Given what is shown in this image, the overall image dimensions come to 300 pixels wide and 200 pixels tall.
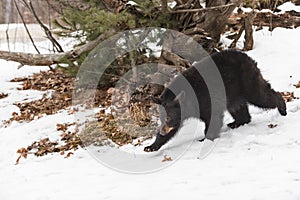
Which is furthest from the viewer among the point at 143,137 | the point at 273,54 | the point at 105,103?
the point at 273,54

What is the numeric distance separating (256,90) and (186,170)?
65.6 inches

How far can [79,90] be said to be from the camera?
7.34m

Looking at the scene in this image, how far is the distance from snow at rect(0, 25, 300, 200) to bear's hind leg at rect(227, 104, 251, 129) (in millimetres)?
110

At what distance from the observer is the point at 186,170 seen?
157 inches

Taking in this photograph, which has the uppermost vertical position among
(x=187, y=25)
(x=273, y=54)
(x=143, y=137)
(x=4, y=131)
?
(x=187, y=25)

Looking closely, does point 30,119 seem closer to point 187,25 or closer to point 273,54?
point 187,25

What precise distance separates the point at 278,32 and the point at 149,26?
13.1 feet

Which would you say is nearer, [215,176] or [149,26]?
[215,176]

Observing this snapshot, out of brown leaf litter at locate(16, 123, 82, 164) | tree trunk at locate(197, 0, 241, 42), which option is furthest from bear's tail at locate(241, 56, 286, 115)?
tree trunk at locate(197, 0, 241, 42)

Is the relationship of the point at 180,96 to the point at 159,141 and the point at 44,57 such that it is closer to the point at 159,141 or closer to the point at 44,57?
the point at 159,141

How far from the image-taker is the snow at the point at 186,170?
3469 millimetres

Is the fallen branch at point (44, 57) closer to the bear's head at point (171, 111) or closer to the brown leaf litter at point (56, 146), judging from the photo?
the brown leaf litter at point (56, 146)

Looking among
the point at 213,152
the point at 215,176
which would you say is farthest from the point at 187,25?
the point at 215,176

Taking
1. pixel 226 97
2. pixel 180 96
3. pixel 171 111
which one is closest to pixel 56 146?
pixel 171 111
